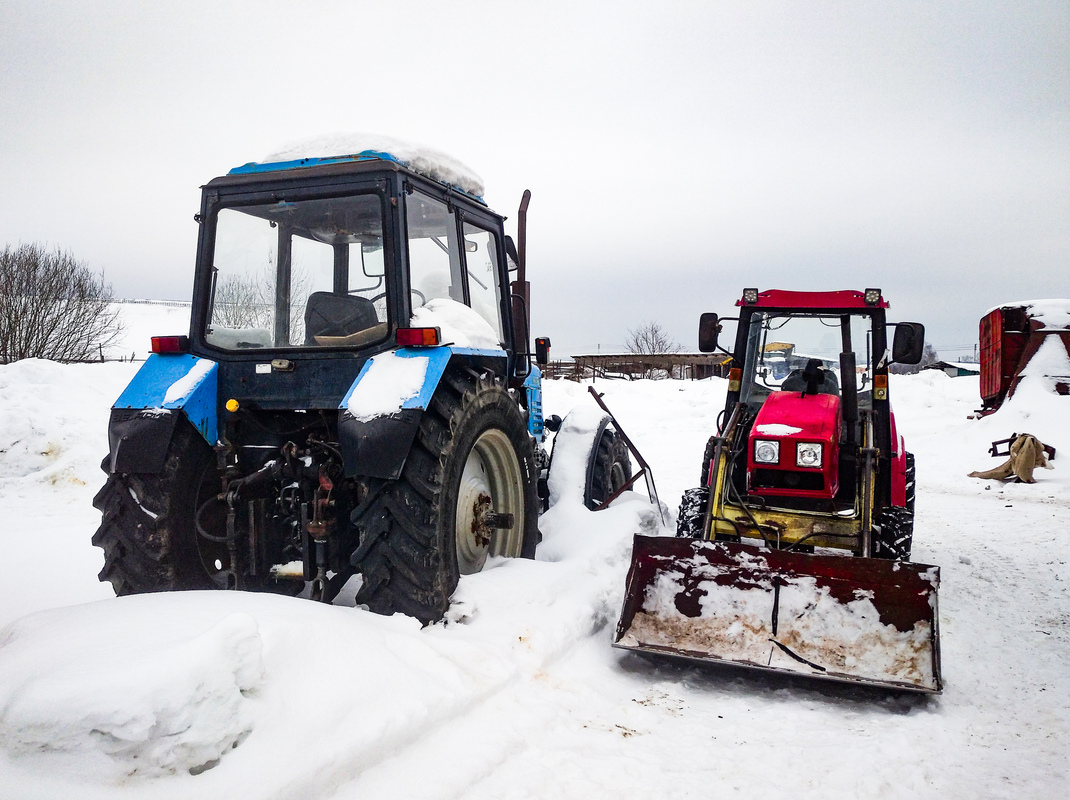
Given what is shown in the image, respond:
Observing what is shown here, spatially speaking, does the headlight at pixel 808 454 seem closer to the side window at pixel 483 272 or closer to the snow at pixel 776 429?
the snow at pixel 776 429

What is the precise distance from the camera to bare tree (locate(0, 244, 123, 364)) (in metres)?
17.2

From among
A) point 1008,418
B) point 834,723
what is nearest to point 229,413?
point 834,723

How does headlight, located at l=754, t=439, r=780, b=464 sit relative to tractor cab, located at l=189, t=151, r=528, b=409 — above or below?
below

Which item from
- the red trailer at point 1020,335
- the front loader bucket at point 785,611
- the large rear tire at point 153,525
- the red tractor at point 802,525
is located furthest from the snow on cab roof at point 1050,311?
the large rear tire at point 153,525

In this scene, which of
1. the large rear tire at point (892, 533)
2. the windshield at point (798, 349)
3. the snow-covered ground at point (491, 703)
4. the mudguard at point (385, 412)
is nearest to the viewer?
→ the snow-covered ground at point (491, 703)

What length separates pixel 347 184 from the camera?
3867 millimetres

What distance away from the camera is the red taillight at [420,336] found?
11.8ft

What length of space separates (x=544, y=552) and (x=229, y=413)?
2.19 meters

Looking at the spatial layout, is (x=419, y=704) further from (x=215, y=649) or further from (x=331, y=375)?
(x=331, y=375)

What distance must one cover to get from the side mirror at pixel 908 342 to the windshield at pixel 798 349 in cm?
32

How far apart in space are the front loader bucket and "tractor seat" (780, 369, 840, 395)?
171 centimetres

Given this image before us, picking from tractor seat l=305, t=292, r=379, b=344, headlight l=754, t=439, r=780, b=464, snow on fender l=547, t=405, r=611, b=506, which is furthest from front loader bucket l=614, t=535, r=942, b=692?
tractor seat l=305, t=292, r=379, b=344

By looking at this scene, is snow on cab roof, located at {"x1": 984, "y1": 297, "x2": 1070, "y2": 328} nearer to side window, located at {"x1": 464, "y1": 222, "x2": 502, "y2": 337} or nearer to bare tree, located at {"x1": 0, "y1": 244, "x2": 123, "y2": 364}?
side window, located at {"x1": 464, "y1": 222, "x2": 502, "y2": 337}

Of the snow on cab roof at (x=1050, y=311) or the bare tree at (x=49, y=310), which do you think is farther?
the bare tree at (x=49, y=310)
